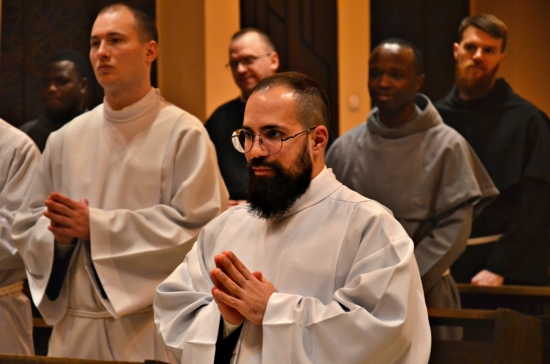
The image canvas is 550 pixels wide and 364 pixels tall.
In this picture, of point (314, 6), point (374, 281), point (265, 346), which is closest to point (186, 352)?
point (265, 346)

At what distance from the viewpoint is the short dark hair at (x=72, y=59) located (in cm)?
667

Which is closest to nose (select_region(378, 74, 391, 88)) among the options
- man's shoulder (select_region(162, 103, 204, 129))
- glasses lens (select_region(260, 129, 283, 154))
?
man's shoulder (select_region(162, 103, 204, 129))

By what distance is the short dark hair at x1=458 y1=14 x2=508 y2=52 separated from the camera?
5.74m

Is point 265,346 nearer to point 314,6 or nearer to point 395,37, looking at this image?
point 395,37

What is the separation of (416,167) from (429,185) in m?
0.15

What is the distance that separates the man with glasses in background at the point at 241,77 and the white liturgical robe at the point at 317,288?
260cm

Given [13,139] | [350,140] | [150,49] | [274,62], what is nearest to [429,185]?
[350,140]

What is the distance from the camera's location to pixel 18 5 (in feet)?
22.7

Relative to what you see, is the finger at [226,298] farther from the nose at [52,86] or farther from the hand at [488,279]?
the nose at [52,86]

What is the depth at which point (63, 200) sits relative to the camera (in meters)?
4.73

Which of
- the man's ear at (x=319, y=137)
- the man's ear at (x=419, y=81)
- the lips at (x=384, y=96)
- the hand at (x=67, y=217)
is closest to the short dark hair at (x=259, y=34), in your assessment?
the lips at (x=384, y=96)

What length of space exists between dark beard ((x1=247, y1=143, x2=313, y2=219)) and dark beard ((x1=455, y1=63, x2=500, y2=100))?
2.65m

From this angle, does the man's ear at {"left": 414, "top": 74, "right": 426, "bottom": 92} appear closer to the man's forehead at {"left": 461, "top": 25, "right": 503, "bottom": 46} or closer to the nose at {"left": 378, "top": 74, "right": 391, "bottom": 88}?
the nose at {"left": 378, "top": 74, "right": 391, "bottom": 88}

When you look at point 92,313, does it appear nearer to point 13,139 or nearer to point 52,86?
point 13,139
